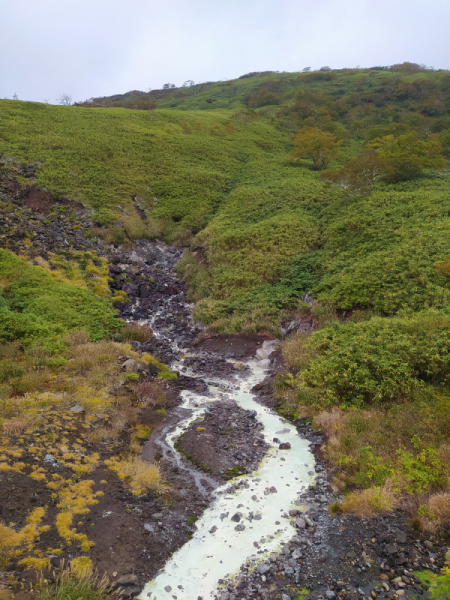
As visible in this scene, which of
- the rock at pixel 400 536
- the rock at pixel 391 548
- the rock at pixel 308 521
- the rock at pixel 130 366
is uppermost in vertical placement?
the rock at pixel 130 366

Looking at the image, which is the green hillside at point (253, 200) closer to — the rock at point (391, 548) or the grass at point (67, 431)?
the grass at point (67, 431)

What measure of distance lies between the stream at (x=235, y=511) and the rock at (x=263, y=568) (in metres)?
0.02

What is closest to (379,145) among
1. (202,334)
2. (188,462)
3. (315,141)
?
(315,141)

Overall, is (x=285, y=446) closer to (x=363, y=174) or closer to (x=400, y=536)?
(x=400, y=536)

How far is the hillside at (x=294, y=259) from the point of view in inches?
415

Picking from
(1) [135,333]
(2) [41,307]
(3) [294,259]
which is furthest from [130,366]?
(3) [294,259]

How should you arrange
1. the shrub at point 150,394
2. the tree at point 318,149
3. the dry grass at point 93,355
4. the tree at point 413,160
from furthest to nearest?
the tree at point 318,149 → the tree at point 413,160 → the dry grass at point 93,355 → the shrub at point 150,394

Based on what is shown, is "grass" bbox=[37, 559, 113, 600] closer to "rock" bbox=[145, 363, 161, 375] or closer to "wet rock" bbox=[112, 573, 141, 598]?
"wet rock" bbox=[112, 573, 141, 598]

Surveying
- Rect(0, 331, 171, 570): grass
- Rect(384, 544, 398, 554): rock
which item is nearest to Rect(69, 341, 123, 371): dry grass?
Rect(0, 331, 171, 570): grass

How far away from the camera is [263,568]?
7.02 metres

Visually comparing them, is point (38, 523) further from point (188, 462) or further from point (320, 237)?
point (320, 237)

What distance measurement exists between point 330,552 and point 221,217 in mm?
30163

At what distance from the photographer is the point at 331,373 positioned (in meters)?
12.7

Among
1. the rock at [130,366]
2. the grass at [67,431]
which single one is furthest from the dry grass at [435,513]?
the rock at [130,366]
